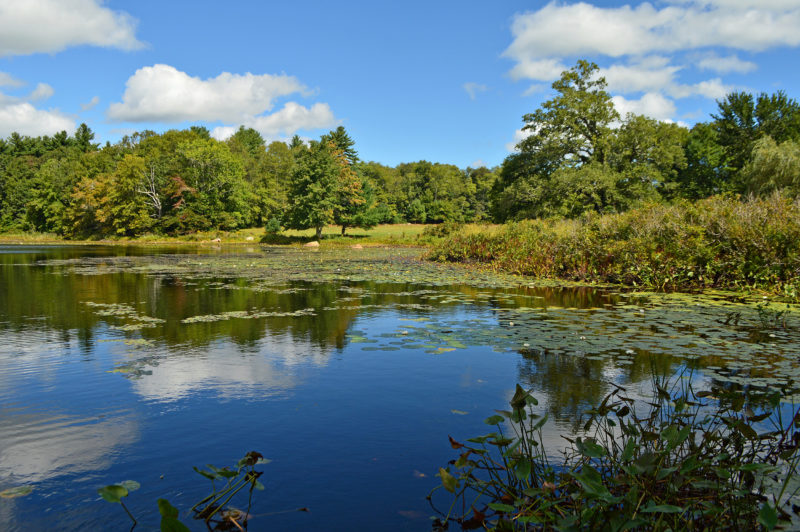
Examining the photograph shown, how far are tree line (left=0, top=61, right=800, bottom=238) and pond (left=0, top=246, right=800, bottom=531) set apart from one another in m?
20.9

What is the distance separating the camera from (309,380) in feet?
18.5

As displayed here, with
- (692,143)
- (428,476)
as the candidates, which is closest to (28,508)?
(428,476)

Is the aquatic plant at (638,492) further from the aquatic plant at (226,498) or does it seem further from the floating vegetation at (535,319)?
the floating vegetation at (535,319)

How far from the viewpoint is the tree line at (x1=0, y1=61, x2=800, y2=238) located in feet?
110

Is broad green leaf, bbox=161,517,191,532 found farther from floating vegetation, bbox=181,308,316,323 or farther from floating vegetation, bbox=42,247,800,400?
floating vegetation, bbox=181,308,316,323

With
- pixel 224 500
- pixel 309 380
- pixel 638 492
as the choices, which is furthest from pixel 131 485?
pixel 638 492

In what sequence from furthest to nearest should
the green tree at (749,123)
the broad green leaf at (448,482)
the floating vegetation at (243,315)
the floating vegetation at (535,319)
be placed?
the green tree at (749,123) → the floating vegetation at (243,315) → the floating vegetation at (535,319) → the broad green leaf at (448,482)

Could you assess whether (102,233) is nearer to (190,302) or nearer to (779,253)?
(190,302)

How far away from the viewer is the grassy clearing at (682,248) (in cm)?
1169

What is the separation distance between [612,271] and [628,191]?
67.1ft

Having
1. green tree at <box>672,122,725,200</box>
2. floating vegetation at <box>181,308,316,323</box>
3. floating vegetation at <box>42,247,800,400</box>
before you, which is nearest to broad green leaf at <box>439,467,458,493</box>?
floating vegetation at <box>42,247,800,400</box>

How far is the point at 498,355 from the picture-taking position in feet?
22.3

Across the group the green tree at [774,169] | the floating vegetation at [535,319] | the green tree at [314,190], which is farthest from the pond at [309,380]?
the green tree at [314,190]

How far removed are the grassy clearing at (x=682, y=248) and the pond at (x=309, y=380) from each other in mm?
1562
